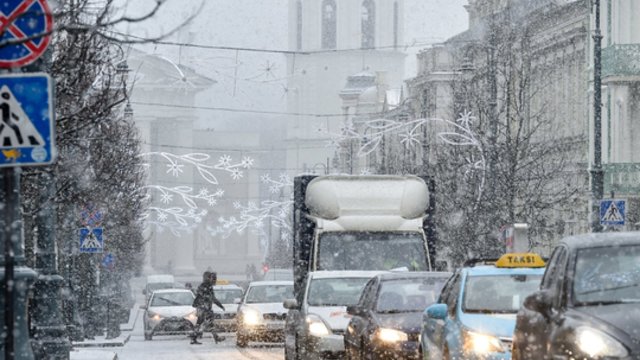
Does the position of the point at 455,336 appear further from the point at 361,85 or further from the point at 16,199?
the point at 361,85

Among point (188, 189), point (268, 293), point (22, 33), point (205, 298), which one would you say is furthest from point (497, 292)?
point (188, 189)

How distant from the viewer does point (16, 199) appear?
40.9 ft

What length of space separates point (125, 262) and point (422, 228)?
3981 cm

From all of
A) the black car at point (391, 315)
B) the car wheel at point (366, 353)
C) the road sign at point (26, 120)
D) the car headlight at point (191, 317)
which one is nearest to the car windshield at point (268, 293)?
the car headlight at point (191, 317)

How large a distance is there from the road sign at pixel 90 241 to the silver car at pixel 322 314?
1010 cm

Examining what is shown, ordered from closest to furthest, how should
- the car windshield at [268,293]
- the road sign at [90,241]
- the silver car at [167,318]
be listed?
1. the road sign at [90,241]
2. the car windshield at [268,293]
3. the silver car at [167,318]

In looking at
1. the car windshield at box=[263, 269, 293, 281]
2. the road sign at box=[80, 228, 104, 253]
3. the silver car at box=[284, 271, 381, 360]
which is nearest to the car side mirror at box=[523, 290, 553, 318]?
the silver car at box=[284, 271, 381, 360]

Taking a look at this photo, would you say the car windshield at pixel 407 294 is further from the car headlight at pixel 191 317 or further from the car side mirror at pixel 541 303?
the car headlight at pixel 191 317

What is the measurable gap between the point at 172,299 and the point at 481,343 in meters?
32.7

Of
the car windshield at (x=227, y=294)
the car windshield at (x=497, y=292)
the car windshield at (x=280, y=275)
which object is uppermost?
the car windshield at (x=497, y=292)

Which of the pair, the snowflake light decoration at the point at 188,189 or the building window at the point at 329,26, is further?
the building window at the point at 329,26

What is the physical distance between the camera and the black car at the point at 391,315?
2038cm

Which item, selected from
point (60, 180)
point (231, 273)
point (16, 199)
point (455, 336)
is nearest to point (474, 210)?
point (60, 180)

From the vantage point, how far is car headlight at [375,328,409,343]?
66.7 feet
